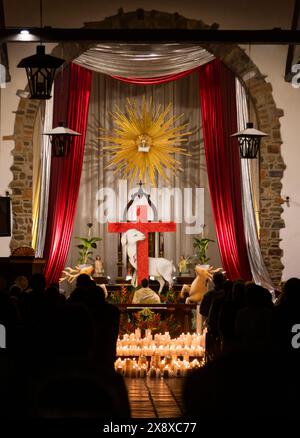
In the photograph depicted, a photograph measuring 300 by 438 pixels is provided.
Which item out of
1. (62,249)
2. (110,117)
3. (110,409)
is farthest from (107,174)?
(110,409)

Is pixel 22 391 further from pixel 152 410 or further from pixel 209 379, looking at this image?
pixel 152 410

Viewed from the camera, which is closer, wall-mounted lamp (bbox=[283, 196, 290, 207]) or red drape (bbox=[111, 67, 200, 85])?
wall-mounted lamp (bbox=[283, 196, 290, 207])

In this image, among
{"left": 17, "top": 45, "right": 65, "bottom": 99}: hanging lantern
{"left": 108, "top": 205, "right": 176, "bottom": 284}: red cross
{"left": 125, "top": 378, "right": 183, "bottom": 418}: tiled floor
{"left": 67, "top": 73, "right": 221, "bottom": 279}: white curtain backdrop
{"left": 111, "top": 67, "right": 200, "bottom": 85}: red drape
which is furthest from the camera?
{"left": 67, "top": 73, "right": 221, "bottom": 279}: white curtain backdrop

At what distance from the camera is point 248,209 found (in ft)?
55.9

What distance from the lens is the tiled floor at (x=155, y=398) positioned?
25.8 feet

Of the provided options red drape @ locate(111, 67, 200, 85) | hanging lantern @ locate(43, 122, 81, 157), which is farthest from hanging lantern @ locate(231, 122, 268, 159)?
red drape @ locate(111, 67, 200, 85)

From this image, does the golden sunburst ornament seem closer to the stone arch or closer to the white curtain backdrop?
the white curtain backdrop

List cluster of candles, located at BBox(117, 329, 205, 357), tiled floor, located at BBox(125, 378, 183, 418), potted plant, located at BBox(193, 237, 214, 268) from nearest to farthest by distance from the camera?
1. tiled floor, located at BBox(125, 378, 183, 418)
2. cluster of candles, located at BBox(117, 329, 205, 357)
3. potted plant, located at BBox(193, 237, 214, 268)

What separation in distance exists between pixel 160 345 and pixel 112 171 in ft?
25.0

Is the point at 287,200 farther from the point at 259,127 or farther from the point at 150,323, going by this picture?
the point at 150,323

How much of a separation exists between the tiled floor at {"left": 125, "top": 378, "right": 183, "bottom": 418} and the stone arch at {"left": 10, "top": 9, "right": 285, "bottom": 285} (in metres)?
6.64

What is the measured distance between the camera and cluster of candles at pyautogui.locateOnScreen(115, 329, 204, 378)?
34.8 ft

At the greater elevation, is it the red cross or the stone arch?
the stone arch

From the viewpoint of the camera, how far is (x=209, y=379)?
3.18 meters
